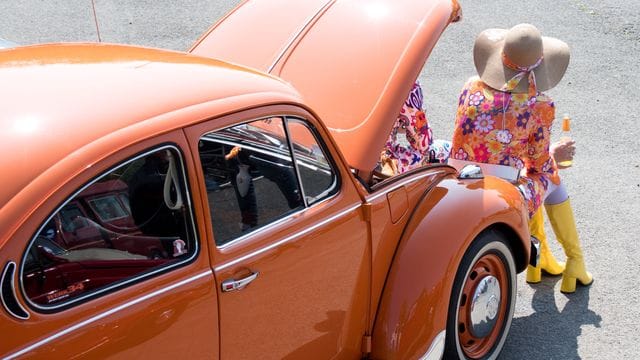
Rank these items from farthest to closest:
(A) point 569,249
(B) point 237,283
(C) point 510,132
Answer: (A) point 569,249 → (C) point 510,132 → (B) point 237,283

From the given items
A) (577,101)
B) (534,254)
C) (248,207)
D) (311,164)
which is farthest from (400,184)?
(577,101)

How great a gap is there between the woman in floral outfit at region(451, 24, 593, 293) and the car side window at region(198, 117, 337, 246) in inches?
65.5

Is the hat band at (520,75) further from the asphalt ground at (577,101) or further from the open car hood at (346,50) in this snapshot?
the asphalt ground at (577,101)

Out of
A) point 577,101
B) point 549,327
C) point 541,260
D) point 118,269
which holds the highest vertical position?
point 118,269

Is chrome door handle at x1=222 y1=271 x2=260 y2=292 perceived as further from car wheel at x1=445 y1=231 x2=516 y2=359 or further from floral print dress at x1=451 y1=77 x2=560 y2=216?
floral print dress at x1=451 y1=77 x2=560 y2=216

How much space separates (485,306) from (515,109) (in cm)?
122

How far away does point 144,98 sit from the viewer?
297 centimetres

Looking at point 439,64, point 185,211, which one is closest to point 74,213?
point 185,211

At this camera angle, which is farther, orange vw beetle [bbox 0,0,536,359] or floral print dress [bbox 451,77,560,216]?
floral print dress [bbox 451,77,560,216]

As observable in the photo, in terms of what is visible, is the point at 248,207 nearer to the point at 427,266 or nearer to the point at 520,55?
the point at 427,266

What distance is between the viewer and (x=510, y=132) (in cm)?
494

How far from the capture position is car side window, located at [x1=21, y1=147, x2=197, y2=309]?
2.62 meters

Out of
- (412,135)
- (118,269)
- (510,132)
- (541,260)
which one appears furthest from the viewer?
(541,260)

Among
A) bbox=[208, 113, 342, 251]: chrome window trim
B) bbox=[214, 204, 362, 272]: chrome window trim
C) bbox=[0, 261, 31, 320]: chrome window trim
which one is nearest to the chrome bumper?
bbox=[214, 204, 362, 272]: chrome window trim
